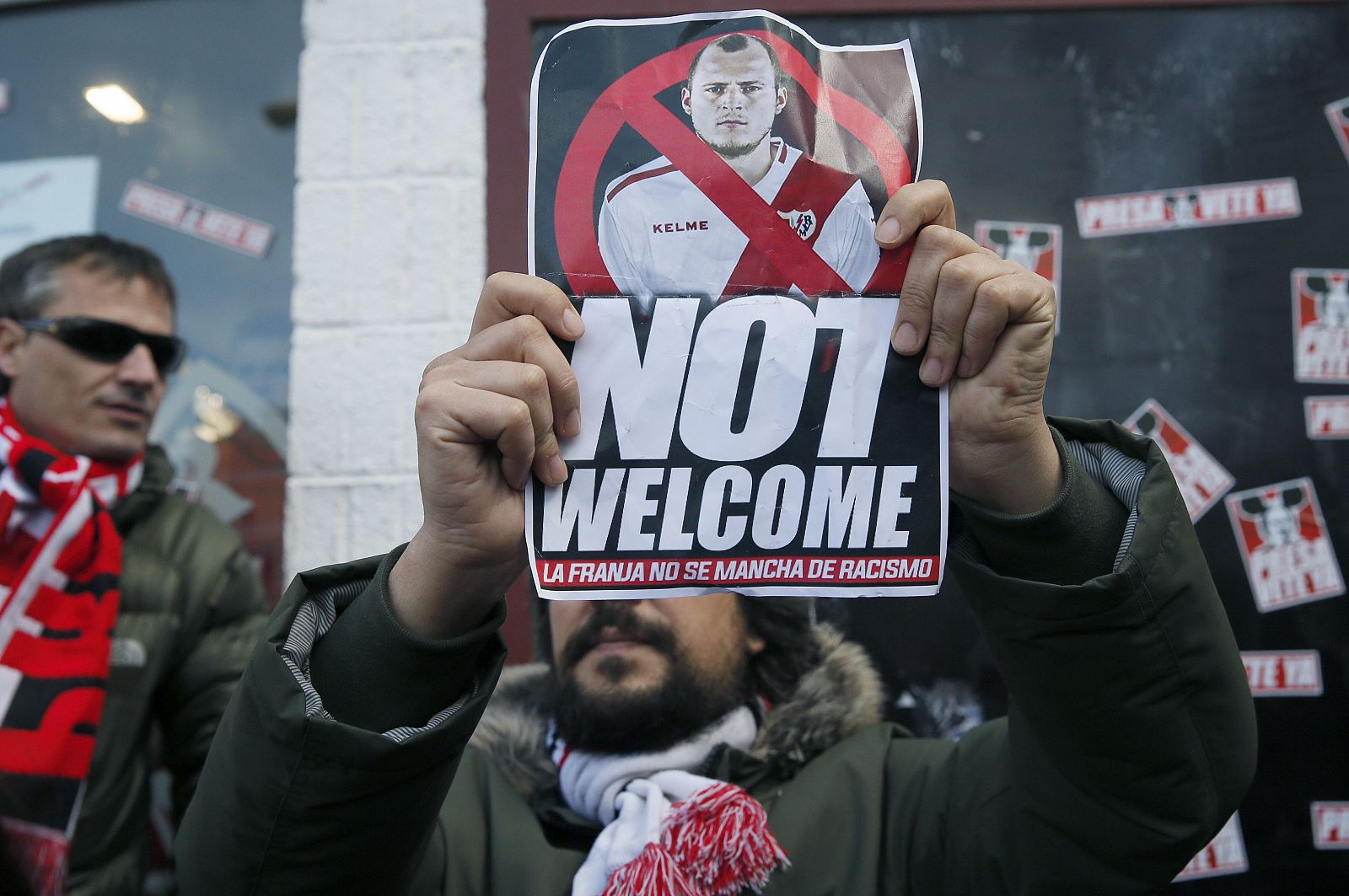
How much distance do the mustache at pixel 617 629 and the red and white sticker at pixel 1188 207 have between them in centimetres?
136

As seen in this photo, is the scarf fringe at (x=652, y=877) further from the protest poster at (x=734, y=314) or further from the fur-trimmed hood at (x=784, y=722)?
the protest poster at (x=734, y=314)

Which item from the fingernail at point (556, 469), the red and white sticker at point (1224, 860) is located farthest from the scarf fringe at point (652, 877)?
the red and white sticker at point (1224, 860)

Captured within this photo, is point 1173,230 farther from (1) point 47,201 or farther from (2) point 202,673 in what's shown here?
(1) point 47,201

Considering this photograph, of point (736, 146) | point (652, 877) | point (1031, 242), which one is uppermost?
point (1031, 242)

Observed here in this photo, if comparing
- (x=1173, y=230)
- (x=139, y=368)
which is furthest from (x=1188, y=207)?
(x=139, y=368)

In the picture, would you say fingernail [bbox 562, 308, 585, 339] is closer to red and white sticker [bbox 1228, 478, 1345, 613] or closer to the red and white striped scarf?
the red and white striped scarf

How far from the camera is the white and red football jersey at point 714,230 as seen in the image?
986 mm

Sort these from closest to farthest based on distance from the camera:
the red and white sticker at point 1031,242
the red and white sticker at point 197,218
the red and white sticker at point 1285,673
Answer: the red and white sticker at point 1285,673, the red and white sticker at point 1031,242, the red and white sticker at point 197,218

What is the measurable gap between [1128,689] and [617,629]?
0.88m

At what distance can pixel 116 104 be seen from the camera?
7.74 ft

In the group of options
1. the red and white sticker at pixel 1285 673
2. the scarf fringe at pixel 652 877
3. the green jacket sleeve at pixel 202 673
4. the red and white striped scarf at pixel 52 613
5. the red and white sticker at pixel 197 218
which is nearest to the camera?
the scarf fringe at pixel 652 877

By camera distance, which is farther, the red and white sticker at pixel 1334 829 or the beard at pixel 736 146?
the red and white sticker at pixel 1334 829

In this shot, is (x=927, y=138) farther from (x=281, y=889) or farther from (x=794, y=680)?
(x=281, y=889)

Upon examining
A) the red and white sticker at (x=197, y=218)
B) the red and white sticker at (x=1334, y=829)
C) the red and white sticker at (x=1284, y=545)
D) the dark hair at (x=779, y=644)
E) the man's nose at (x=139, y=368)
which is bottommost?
the red and white sticker at (x=1334, y=829)
